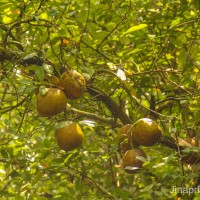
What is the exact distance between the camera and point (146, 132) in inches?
78.9

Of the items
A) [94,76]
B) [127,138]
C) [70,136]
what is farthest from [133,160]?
[94,76]

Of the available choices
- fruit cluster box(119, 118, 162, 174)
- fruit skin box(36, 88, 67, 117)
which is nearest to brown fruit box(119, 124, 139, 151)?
fruit cluster box(119, 118, 162, 174)

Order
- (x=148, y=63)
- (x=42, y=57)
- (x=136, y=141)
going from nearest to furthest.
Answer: (x=42, y=57) < (x=136, y=141) < (x=148, y=63)

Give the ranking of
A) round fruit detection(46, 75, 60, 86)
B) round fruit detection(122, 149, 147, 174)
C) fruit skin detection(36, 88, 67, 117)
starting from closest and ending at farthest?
fruit skin detection(36, 88, 67, 117)
round fruit detection(46, 75, 60, 86)
round fruit detection(122, 149, 147, 174)

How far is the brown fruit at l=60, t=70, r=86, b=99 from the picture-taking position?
6.27 feet

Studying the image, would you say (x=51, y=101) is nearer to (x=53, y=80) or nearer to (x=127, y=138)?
(x=53, y=80)

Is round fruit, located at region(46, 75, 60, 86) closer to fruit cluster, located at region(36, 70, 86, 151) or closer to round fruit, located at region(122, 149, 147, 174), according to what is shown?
fruit cluster, located at region(36, 70, 86, 151)

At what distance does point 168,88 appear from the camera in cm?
257

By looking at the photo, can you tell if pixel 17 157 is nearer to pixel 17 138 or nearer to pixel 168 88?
pixel 17 138

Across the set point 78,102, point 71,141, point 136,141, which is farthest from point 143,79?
point 71,141

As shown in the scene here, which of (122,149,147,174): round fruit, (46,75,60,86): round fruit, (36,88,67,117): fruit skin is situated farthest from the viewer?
(122,149,147,174): round fruit

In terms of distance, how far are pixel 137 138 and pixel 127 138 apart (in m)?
0.09

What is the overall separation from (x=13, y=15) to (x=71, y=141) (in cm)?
75

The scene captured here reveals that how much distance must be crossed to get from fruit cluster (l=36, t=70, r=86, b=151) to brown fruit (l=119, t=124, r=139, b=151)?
0.26m
